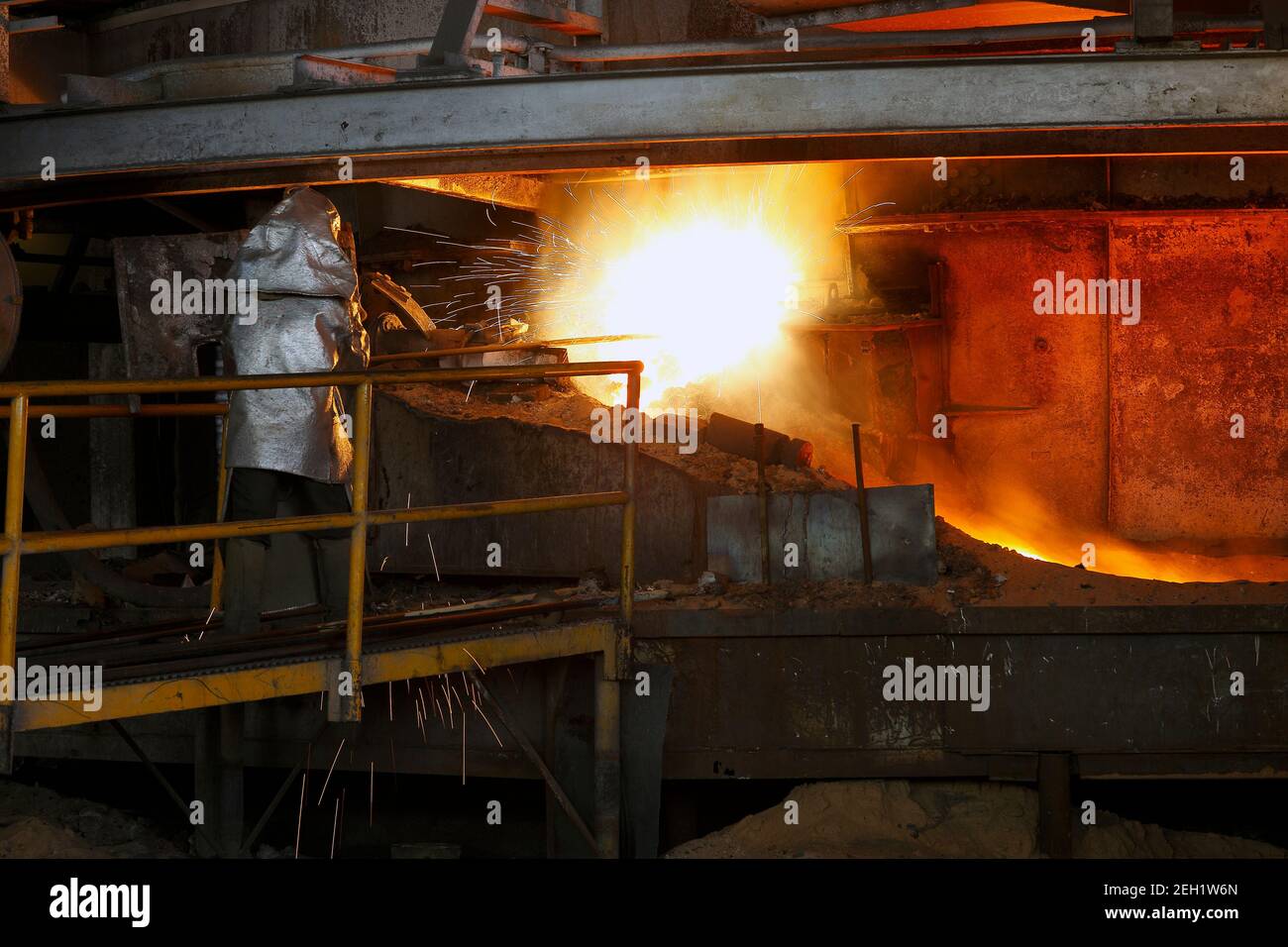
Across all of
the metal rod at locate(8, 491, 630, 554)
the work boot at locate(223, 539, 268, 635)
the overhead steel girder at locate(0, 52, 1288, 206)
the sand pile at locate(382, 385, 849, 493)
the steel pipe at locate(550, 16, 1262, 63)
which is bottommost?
the work boot at locate(223, 539, 268, 635)

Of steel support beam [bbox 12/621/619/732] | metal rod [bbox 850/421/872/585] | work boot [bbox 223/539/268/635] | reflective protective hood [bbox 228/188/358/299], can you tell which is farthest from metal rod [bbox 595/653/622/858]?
reflective protective hood [bbox 228/188/358/299]

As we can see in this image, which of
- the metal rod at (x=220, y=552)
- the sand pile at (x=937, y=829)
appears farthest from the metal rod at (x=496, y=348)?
the sand pile at (x=937, y=829)

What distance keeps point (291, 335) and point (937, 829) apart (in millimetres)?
3085

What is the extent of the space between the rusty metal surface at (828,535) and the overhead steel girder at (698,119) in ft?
4.62

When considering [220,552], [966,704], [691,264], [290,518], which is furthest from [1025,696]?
[691,264]

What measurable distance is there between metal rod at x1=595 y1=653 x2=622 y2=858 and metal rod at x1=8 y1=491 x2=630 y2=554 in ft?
2.28

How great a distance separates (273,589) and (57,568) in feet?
8.88

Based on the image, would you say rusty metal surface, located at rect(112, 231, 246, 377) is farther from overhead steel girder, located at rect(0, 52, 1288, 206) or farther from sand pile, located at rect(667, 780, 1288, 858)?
sand pile, located at rect(667, 780, 1288, 858)

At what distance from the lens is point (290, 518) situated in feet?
13.9

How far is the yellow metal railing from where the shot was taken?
3.60 metres

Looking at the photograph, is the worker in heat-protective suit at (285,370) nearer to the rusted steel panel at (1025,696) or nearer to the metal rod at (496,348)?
the metal rod at (496,348)

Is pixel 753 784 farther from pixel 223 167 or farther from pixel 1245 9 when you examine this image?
pixel 1245 9

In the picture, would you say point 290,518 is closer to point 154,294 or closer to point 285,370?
point 285,370
